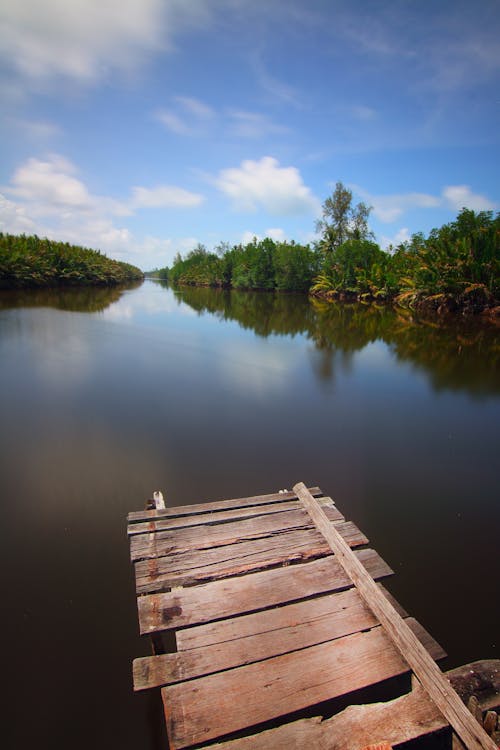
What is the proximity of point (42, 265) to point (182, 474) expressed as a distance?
1323 inches

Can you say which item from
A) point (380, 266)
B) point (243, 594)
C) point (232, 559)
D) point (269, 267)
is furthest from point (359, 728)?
point (269, 267)

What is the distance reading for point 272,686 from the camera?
71.7 inches

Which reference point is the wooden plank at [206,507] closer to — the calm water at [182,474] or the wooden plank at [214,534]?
the wooden plank at [214,534]

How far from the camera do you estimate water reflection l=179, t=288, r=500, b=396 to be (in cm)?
959

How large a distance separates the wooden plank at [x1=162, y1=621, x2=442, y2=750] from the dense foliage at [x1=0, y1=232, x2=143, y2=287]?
31.0m

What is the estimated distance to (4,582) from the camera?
291 centimetres

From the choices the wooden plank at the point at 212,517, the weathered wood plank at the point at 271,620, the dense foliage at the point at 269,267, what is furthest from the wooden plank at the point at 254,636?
the dense foliage at the point at 269,267

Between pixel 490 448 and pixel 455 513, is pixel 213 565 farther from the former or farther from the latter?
pixel 490 448

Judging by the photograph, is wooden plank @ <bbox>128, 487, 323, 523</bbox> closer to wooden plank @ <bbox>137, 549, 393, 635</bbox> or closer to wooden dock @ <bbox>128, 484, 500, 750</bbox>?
wooden dock @ <bbox>128, 484, 500, 750</bbox>

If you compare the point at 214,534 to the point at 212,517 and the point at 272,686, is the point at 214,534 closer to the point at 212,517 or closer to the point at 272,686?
the point at 212,517

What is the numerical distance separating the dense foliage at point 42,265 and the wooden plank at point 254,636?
101 feet

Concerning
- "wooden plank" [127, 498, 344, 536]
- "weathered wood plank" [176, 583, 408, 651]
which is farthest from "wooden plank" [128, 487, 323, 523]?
"weathered wood plank" [176, 583, 408, 651]

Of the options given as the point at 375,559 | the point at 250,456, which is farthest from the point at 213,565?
the point at 250,456

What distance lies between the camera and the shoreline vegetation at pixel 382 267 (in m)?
20.5
